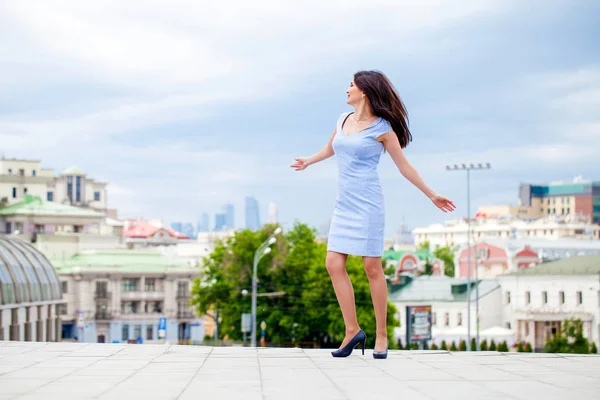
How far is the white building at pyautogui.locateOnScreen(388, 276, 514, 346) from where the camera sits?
105 metres

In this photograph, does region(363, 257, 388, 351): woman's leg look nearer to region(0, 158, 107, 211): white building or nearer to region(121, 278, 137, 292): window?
region(121, 278, 137, 292): window

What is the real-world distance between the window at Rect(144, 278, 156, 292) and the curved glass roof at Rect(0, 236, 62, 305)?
55.6 metres

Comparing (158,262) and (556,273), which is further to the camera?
(158,262)

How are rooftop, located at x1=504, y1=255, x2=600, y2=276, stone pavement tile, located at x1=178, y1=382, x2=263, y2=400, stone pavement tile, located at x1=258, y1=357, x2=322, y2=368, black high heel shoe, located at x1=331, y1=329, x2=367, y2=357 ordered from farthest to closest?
rooftop, located at x1=504, y1=255, x2=600, y2=276, black high heel shoe, located at x1=331, y1=329, x2=367, y2=357, stone pavement tile, located at x1=258, y1=357, x2=322, y2=368, stone pavement tile, located at x1=178, y1=382, x2=263, y2=400

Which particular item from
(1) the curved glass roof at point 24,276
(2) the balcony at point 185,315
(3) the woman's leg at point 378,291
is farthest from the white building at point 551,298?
(3) the woman's leg at point 378,291

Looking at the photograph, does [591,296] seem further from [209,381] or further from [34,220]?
[209,381]

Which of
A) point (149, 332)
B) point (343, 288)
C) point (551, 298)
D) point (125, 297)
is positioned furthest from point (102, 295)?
point (343, 288)


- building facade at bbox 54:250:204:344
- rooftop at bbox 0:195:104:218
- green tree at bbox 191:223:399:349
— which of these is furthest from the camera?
rooftop at bbox 0:195:104:218

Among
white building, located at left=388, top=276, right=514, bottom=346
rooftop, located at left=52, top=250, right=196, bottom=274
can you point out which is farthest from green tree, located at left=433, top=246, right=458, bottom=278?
rooftop, located at left=52, top=250, right=196, bottom=274

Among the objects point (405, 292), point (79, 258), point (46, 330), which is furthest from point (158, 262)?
point (46, 330)

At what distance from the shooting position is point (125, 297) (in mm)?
103312

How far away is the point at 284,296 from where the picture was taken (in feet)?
255

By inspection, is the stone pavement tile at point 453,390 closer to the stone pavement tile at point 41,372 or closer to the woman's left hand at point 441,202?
the woman's left hand at point 441,202

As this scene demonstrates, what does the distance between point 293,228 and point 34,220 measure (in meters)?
40.8
